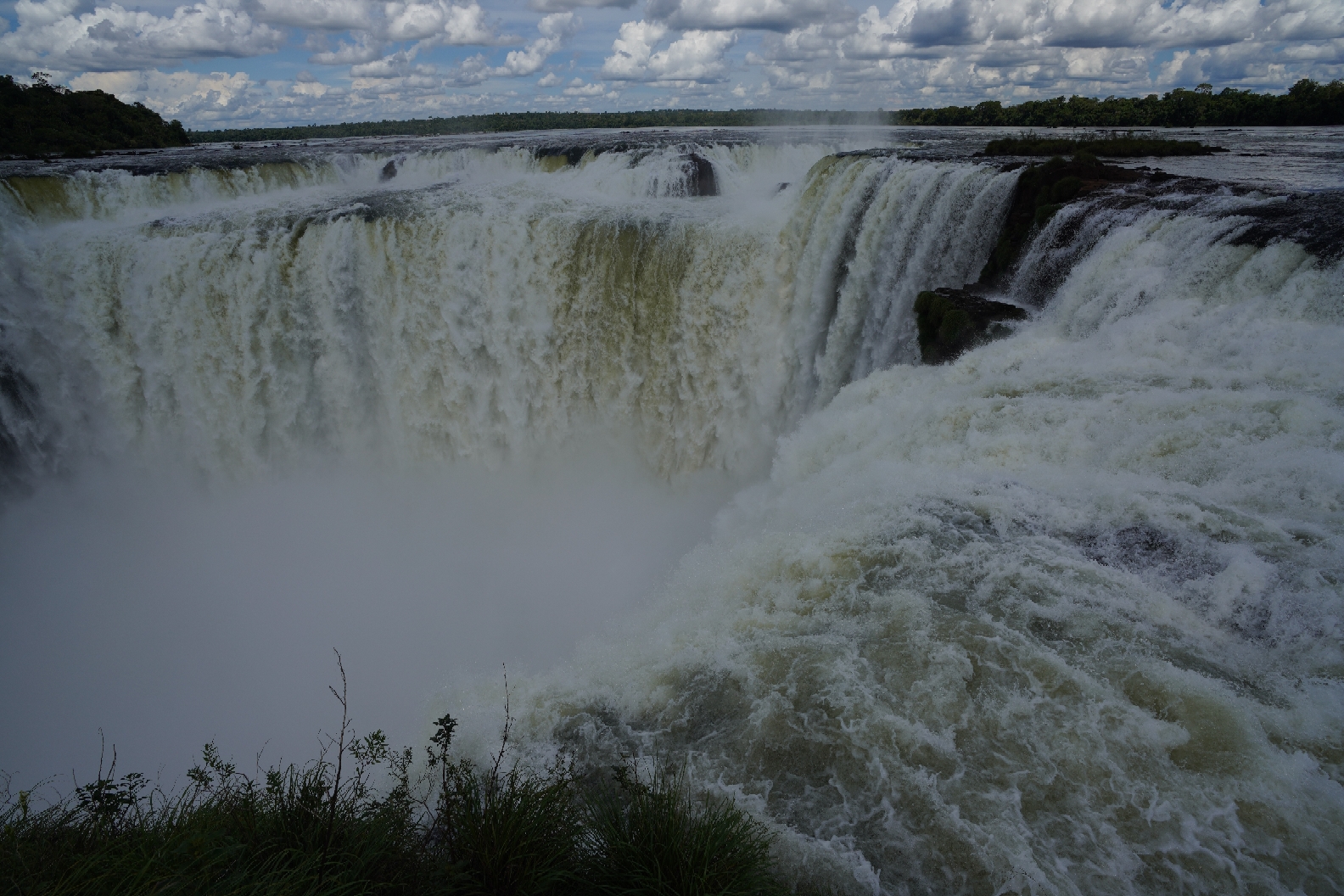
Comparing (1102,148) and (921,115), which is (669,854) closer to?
(1102,148)

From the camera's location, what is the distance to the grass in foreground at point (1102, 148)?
14.6m

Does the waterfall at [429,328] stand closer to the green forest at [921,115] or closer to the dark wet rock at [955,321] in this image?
the dark wet rock at [955,321]

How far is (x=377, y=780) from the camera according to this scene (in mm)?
5582

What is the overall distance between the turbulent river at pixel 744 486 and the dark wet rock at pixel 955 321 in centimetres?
32

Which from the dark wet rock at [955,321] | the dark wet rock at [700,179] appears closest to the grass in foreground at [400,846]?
the dark wet rock at [955,321]

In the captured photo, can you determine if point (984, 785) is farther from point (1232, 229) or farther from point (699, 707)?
point (1232, 229)

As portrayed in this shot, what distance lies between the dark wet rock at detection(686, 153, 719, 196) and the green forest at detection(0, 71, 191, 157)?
2205cm

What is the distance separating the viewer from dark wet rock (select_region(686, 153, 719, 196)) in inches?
742

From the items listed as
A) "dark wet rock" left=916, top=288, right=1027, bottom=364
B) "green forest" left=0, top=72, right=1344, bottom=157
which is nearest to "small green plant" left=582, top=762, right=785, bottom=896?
"dark wet rock" left=916, top=288, right=1027, bottom=364

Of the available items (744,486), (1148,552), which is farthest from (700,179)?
(1148,552)

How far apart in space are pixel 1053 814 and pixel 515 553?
10333 millimetres

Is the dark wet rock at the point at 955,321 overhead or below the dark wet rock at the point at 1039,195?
below

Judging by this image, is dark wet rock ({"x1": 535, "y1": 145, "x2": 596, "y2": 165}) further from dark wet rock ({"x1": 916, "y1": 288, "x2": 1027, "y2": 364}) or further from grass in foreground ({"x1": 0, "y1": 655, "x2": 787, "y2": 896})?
grass in foreground ({"x1": 0, "y1": 655, "x2": 787, "y2": 896})

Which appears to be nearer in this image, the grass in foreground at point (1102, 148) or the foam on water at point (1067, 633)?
the foam on water at point (1067, 633)
